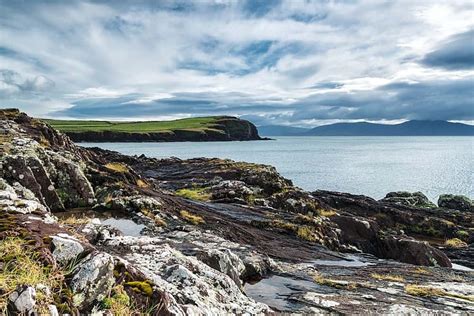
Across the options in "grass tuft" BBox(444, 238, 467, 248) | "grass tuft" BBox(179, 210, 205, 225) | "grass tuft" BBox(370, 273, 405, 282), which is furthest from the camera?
"grass tuft" BBox(444, 238, 467, 248)

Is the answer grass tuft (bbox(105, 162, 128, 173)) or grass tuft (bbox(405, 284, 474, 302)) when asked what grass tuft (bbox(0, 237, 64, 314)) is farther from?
grass tuft (bbox(105, 162, 128, 173))

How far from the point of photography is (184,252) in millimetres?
15734

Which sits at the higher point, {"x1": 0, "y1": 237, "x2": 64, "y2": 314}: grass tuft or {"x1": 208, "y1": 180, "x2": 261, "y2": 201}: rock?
{"x1": 0, "y1": 237, "x2": 64, "y2": 314}: grass tuft

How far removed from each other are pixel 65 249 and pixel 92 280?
1.11 m

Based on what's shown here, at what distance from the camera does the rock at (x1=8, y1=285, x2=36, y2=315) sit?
629 cm

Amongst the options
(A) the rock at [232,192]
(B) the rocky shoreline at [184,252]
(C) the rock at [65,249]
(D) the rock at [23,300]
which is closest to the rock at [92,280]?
(B) the rocky shoreline at [184,252]

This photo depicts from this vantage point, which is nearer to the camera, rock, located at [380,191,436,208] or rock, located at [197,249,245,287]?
rock, located at [197,249,245,287]

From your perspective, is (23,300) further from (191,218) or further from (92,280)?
(191,218)

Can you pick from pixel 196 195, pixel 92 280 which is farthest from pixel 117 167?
pixel 92 280

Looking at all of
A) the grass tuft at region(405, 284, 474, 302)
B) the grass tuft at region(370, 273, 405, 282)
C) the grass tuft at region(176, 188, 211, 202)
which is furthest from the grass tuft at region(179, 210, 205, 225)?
the grass tuft at region(176, 188, 211, 202)

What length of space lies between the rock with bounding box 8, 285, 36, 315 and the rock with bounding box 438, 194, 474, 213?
74597mm

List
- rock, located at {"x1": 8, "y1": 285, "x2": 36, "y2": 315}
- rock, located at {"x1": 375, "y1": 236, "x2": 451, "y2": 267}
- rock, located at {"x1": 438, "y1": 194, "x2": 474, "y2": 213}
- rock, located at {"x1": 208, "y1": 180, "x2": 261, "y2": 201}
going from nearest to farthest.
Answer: rock, located at {"x1": 8, "y1": 285, "x2": 36, "y2": 315} < rock, located at {"x1": 375, "y1": 236, "x2": 451, "y2": 267} < rock, located at {"x1": 208, "y1": 180, "x2": 261, "y2": 201} < rock, located at {"x1": 438, "y1": 194, "x2": 474, "y2": 213}

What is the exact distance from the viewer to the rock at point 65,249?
832 centimetres

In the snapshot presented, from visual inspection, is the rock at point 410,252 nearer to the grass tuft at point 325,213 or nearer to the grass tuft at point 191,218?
the grass tuft at point 325,213
